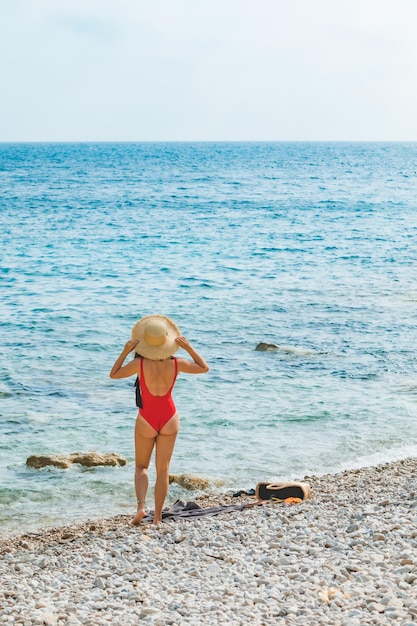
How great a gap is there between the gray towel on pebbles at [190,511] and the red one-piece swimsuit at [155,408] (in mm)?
1144

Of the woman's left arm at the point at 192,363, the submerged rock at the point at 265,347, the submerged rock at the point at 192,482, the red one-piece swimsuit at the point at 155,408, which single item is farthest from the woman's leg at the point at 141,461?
the submerged rock at the point at 265,347

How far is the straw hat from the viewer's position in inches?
316

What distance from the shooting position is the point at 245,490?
35.4ft

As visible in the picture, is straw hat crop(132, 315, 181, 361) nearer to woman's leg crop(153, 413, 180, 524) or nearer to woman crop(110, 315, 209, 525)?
woman crop(110, 315, 209, 525)

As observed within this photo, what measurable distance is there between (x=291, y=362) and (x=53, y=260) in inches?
623

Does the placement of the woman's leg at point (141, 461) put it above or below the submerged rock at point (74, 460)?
above

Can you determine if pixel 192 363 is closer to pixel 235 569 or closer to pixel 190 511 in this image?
pixel 190 511

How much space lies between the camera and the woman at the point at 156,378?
8086mm

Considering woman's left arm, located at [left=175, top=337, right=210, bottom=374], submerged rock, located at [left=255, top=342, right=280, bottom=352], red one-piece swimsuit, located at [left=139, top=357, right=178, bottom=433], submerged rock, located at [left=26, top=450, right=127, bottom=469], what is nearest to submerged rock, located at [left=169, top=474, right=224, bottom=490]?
submerged rock, located at [left=26, top=450, right=127, bottom=469]

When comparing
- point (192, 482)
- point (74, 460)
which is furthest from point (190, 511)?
point (74, 460)

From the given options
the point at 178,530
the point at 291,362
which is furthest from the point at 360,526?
the point at 291,362

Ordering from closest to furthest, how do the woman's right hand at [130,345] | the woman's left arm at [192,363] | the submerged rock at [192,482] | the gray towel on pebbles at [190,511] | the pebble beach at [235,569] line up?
the pebble beach at [235,569]
the woman's right hand at [130,345]
the woman's left arm at [192,363]
the gray towel on pebbles at [190,511]
the submerged rock at [192,482]

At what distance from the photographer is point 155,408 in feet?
27.4

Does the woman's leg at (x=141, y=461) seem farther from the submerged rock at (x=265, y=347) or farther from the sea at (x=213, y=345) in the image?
the submerged rock at (x=265, y=347)
